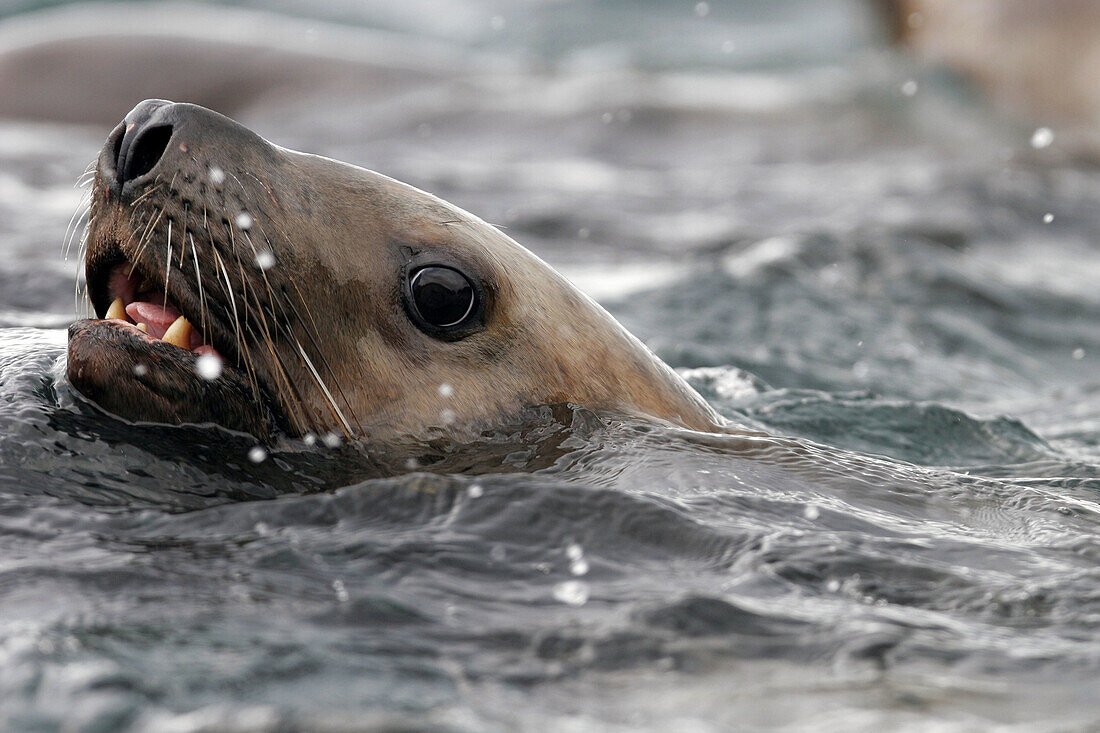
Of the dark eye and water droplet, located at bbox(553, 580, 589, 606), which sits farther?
the dark eye

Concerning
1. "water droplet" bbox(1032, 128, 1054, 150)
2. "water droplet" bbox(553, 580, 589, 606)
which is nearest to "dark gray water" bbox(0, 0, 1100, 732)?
"water droplet" bbox(553, 580, 589, 606)

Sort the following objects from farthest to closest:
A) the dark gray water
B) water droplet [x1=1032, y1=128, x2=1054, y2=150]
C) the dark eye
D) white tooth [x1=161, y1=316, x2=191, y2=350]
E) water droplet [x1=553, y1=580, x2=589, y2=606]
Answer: water droplet [x1=1032, y1=128, x2=1054, y2=150] < the dark eye < white tooth [x1=161, y1=316, x2=191, y2=350] < water droplet [x1=553, y1=580, x2=589, y2=606] < the dark gray water

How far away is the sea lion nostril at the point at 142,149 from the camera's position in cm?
318

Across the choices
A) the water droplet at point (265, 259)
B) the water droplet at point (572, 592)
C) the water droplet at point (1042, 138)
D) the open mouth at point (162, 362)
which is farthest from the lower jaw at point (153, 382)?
the water droplet at point (1042, 138)

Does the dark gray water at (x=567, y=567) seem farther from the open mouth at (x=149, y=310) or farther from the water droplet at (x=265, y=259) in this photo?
the water droplet at (x=265, y=259)

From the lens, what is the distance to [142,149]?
320 centimetres

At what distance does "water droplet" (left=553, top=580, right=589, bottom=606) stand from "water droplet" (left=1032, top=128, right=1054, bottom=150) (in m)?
10.1

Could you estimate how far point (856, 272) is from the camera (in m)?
7.96

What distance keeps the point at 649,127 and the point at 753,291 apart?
16.3 feet

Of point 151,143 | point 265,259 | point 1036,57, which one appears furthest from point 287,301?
point 1036,57

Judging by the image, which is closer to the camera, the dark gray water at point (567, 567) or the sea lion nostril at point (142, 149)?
the dark gray water at point (567, 567)

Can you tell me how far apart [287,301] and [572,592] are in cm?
102

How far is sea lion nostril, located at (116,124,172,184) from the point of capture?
318 centimetres

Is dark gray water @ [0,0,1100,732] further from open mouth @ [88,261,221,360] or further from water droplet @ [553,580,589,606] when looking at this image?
open mouth @ [88,261,221,360]
